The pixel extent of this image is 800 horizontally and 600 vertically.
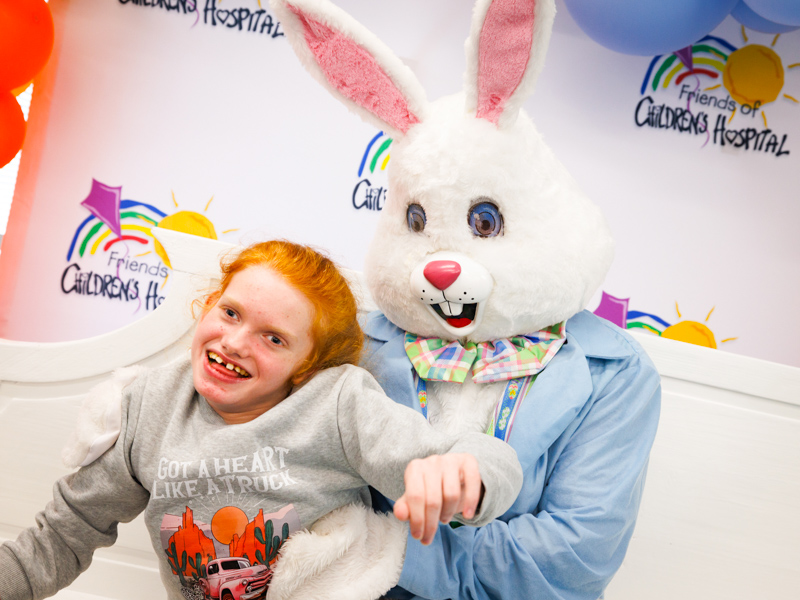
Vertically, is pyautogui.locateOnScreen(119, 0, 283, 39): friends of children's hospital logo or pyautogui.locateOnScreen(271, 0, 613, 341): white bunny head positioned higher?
pyautogui.locateOnScreen(119, 0, 283, 39): friends of children's hospital logo

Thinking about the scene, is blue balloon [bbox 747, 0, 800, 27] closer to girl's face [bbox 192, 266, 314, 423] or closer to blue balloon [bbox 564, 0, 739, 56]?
blue balloon [bbox 564, 0, 739, 56]

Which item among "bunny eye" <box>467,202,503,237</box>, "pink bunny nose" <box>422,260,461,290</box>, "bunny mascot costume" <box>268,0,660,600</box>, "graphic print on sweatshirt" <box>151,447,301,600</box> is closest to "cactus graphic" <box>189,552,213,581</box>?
"graphic print on sweatshirt" <box>151,447,301,600</box>

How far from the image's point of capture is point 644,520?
4.40 feet

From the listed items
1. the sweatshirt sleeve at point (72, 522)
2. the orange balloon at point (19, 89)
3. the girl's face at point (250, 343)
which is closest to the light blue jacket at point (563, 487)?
the girl's face at point (250, 343)

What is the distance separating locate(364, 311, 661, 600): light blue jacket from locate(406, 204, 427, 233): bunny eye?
0.22m

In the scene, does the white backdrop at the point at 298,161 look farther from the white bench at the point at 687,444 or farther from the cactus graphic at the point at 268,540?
the cactus graphic at the point at 268,540

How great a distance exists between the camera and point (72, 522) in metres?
0.97

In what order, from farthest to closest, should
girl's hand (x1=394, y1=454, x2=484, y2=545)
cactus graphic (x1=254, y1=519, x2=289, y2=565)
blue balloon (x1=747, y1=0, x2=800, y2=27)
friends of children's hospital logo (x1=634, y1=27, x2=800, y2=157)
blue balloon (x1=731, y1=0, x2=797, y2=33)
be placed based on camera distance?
friends of children's hospital logo (x1=634, y1=27, x2=800, y2=157), blue balloon (x1=731, y1=0, x2=797, y2=33), blue balloon (x1=747, y1=0, x2=800, y2=27), cactus graphic (x1=254, y1=519, x2=289, y2=565), girl's hand (x1=394, y1=454, x2=484, y2=545)

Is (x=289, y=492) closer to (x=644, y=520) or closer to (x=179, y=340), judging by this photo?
(x=179, y=340)

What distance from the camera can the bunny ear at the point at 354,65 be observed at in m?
1.00

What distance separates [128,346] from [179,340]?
108 millimetres

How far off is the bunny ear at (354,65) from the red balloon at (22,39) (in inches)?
26.2

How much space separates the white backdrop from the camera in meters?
1.68

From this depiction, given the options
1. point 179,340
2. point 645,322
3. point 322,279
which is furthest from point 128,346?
point 645,322
